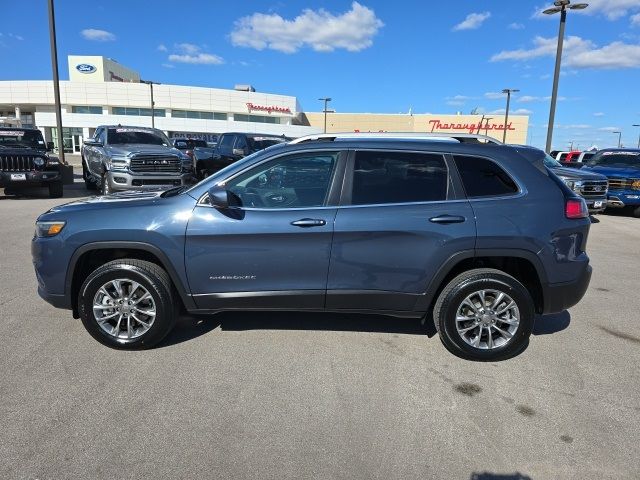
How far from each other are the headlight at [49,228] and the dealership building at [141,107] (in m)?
62.6

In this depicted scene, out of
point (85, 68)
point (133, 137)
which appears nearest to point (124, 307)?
point (133, 137)

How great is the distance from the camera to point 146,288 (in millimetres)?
3934

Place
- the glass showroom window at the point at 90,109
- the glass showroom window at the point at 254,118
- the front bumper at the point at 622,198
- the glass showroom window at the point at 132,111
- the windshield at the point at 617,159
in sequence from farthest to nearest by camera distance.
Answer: the glass showroom window at the point at 254,118 < the glass showroom window at the point at 132,111 < the glass showroom window at the point at 90,109 < the windshield at the point at 617,159 < the front bumper at the point at 622,198

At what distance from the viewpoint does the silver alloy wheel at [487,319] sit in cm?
393

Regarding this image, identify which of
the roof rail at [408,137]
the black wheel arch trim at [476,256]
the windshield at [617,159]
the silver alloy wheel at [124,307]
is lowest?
the silver alloy wheel at [124,307]

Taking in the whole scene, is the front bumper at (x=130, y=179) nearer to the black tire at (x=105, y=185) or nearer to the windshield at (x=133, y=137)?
the black tire at (x=105, y=185)

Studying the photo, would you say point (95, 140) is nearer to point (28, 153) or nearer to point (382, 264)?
point (28, 153)

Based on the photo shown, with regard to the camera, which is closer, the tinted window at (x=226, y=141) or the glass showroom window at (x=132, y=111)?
the tinted window at (x=226, y=141)

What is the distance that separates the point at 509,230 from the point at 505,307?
0.63 meters

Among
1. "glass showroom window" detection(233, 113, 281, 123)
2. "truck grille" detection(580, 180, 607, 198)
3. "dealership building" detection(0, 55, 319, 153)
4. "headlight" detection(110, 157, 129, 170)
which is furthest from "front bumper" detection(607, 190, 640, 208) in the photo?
"glass showroom window" detection(233, 113, 281, 123)

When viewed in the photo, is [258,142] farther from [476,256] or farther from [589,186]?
[476,256]

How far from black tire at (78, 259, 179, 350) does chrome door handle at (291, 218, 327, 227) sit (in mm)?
1178

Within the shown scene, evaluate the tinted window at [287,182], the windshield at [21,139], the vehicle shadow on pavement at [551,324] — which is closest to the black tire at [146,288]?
the tinted window at [287,182]

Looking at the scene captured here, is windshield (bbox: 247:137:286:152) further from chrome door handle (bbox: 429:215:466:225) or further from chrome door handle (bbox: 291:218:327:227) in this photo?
chrome door handle (bbox: 429:215:466:225)
